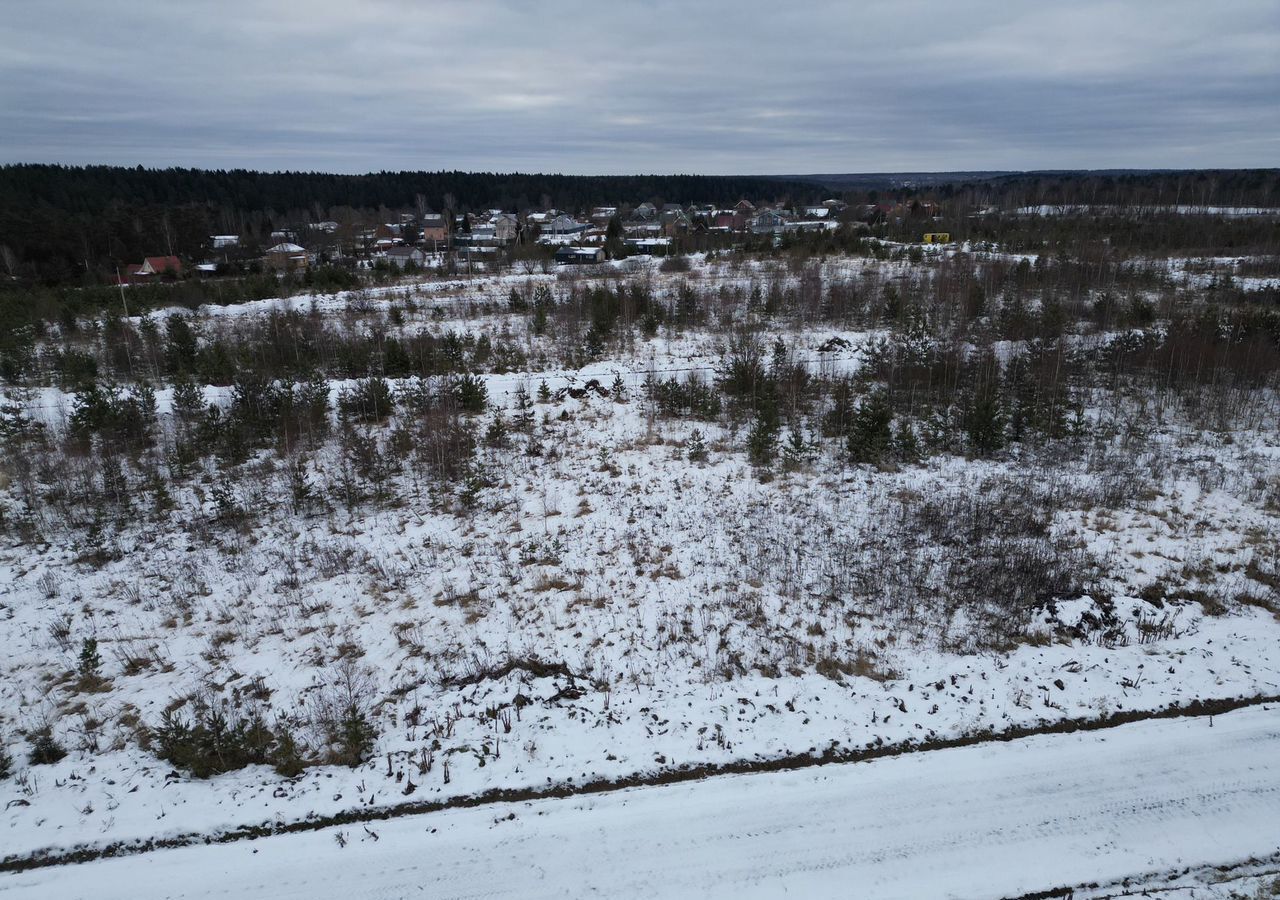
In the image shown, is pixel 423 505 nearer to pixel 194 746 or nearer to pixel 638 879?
pixel 194 746

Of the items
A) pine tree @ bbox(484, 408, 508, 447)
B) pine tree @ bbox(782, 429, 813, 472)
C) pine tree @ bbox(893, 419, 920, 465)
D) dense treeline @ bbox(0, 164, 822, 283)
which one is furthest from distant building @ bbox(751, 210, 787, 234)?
pine tree @ bbox(484, 408, 508, 447)

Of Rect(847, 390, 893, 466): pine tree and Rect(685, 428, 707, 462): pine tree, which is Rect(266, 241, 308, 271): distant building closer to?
Rect(685, 428, 707, 462): pine tree

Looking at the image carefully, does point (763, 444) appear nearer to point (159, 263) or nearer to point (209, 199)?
point (159, 263)

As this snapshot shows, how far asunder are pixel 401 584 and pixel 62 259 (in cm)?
4257

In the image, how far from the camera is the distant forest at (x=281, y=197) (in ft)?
128

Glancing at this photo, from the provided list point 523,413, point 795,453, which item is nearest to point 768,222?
point 523,413

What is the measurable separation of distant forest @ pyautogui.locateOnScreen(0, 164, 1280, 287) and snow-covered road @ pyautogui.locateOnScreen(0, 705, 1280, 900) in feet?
120

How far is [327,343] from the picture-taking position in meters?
18.9

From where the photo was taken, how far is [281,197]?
93000mm

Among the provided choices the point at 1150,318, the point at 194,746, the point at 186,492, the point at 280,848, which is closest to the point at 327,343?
the point at 186,492

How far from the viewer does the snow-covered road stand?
4.75 metres

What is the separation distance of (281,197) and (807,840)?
110 metres

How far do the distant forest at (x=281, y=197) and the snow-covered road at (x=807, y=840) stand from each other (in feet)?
120

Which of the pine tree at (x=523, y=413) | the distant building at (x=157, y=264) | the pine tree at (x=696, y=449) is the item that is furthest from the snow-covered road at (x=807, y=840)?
the distant building at (x=157, y=264)
